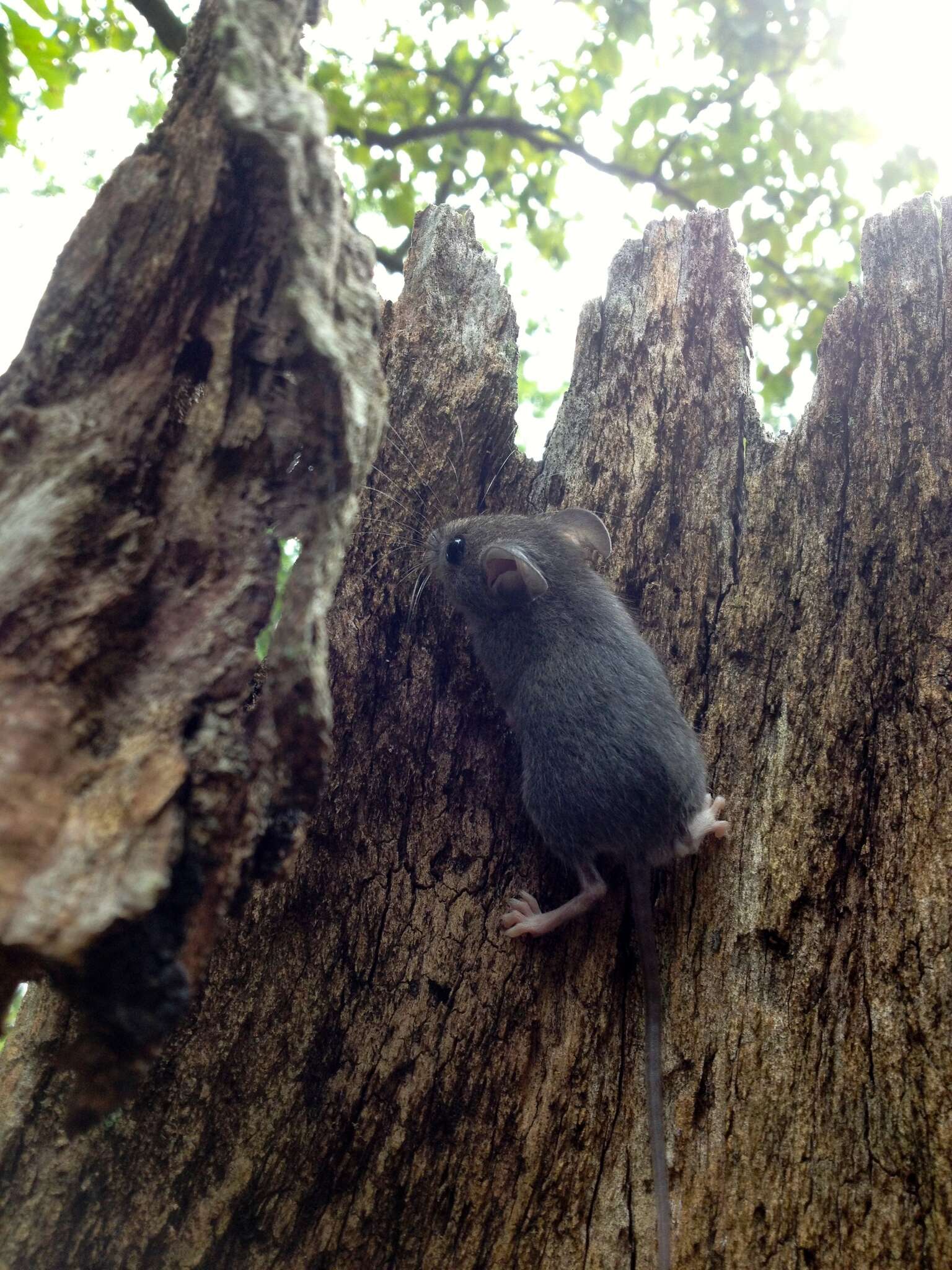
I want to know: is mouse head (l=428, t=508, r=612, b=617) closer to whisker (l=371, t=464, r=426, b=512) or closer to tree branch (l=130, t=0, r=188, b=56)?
whisker (l=371, t=464, r=426, b=512)

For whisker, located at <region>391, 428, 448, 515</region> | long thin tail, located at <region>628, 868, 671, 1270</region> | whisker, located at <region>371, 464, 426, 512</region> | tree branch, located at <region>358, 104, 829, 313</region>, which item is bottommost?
long thin tail, located at <region>628, 868, 671, 1270</region>

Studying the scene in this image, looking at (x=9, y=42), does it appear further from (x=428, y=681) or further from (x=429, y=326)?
(x=428, y=681)

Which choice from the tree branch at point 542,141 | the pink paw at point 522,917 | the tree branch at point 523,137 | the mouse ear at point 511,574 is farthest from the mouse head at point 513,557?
the tree branch at point 523,137

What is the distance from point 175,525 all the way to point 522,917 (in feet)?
5.83

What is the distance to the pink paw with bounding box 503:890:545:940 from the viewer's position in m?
2.94

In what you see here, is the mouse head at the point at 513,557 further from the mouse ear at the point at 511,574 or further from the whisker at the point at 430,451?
the whisker at the point at 430,451

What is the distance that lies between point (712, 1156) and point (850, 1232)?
393 mm

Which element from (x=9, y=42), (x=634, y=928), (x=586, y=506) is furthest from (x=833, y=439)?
(x=9, y=42)

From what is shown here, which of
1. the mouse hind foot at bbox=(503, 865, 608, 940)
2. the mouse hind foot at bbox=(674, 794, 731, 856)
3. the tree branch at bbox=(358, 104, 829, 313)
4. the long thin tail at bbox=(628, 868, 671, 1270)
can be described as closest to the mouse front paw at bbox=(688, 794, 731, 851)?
the mouse hind foot at bbox=(674, 794, 731, 856)

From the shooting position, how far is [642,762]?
3135mm

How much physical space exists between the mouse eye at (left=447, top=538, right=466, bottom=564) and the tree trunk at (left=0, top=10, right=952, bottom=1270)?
305 mm

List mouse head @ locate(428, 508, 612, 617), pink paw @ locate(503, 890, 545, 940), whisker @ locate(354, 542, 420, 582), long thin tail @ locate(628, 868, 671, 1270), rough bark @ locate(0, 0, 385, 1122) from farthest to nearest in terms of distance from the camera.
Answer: mouse head @ locate(428, 508, 612, 617)
whisker @ locate(354, 542, 420, 582)
pink paw @ locate(503, 890, 545, 940)
long thin tail @ locate(628, 868, 671, 1270)
rough bark @ locate(0, 0, 385, 1122)

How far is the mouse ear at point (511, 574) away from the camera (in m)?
3.93

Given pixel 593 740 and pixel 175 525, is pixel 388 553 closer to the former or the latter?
pixel 593 740
